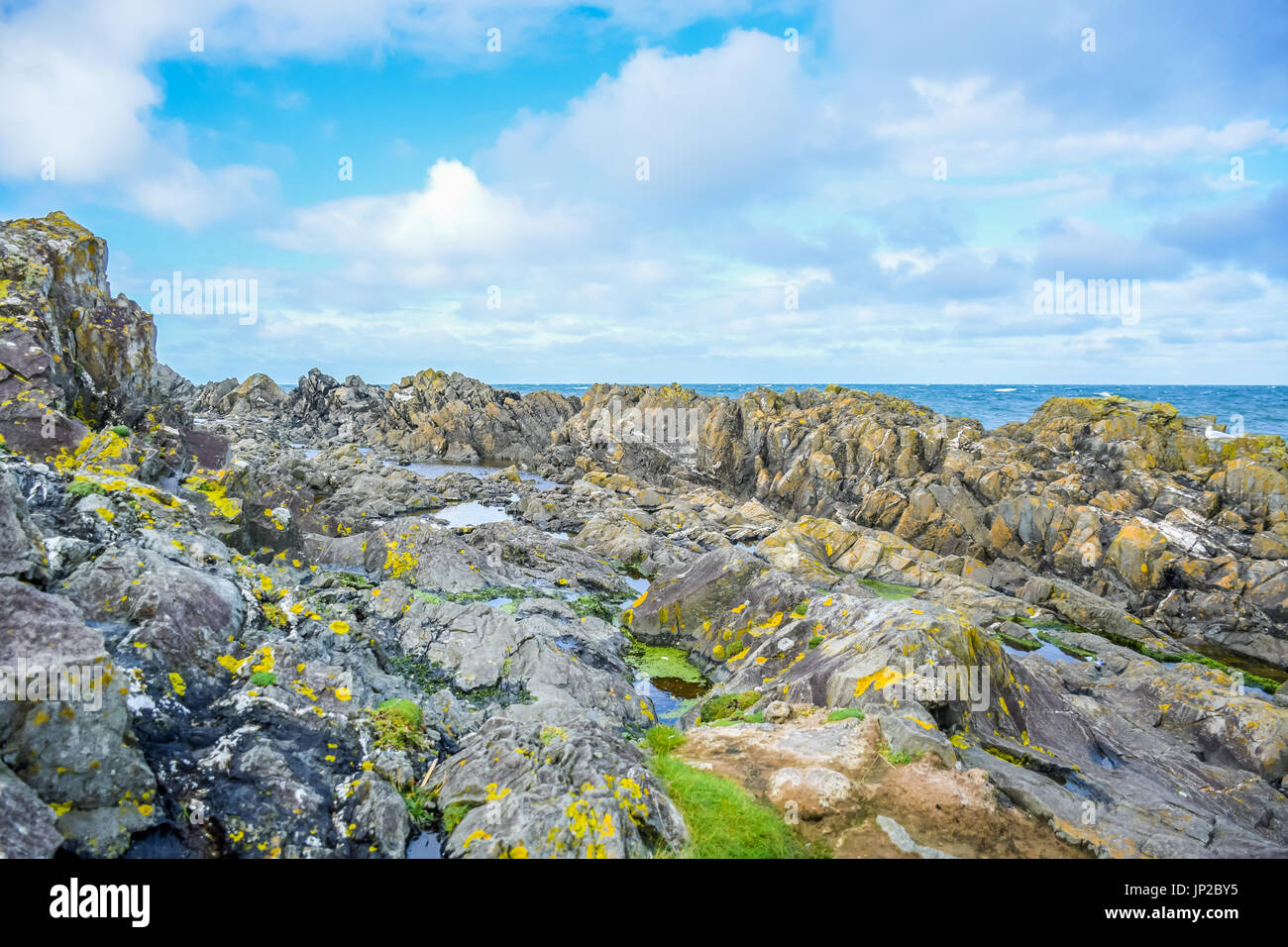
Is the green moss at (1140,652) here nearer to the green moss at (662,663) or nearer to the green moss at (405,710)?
the green moss at (662,663)

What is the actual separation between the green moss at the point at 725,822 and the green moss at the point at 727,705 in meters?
5.32

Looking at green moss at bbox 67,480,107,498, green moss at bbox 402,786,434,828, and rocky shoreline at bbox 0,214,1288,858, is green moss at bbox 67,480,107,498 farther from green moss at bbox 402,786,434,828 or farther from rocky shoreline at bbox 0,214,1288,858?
green moss at bbox 402,786,434,828

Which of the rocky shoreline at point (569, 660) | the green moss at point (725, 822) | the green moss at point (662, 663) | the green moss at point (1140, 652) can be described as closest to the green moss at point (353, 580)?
the rocky shoreline at point (569, 660)

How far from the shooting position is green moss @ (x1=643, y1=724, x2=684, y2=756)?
Result: 1227cm

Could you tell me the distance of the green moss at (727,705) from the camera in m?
15.7

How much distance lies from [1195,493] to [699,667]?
40.1m

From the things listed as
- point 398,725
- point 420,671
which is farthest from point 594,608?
point 398,725

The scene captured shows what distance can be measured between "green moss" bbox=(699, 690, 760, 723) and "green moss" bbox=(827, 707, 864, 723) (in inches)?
125

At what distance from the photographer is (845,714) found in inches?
495

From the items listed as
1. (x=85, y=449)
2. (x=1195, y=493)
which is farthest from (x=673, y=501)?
(x=85, y=449)

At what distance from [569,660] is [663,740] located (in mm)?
6191

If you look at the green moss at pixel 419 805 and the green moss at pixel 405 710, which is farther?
the green moss at pixel 405 710
